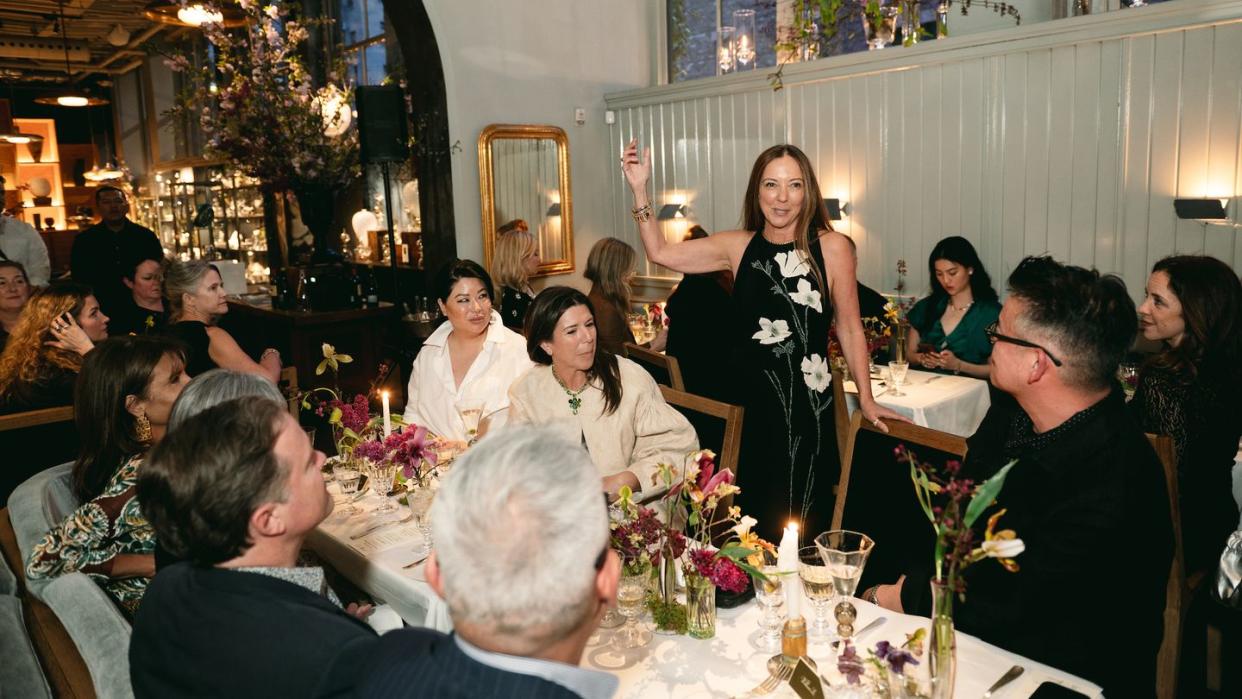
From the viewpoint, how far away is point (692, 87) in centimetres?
728

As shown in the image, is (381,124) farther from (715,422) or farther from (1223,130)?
(1223,130)

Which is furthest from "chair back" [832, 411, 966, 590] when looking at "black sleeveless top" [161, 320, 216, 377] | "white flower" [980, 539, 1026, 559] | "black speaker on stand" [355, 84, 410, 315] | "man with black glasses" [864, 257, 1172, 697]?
"black speaker on stand" [355, 84, 410, 315]

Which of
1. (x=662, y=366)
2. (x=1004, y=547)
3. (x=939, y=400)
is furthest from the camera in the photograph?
(x=939, y=400)

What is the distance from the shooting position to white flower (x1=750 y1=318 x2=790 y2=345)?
322cm

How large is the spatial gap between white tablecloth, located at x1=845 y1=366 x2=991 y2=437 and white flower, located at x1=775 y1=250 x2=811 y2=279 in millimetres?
1193

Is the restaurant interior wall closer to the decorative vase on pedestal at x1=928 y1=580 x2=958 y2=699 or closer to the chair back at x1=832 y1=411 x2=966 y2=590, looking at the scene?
the chair back at x1=832 y1=411 x2=966 y2=590

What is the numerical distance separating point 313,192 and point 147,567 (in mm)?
5522

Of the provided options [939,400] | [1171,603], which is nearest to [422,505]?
[1171,603]

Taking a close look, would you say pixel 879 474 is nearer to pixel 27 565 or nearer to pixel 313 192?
pixel 27 565

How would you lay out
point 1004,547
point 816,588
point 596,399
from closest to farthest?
1. point 1004,547
2. point 816,588
3. point 596,399

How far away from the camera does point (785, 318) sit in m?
3.23

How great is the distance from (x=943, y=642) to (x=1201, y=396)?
186cm

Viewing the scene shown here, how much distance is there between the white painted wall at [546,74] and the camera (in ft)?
21.7

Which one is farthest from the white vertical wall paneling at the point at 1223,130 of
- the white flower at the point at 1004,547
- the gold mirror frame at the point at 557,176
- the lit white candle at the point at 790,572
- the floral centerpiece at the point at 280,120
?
the floral centerpiece at the point at 280,120
